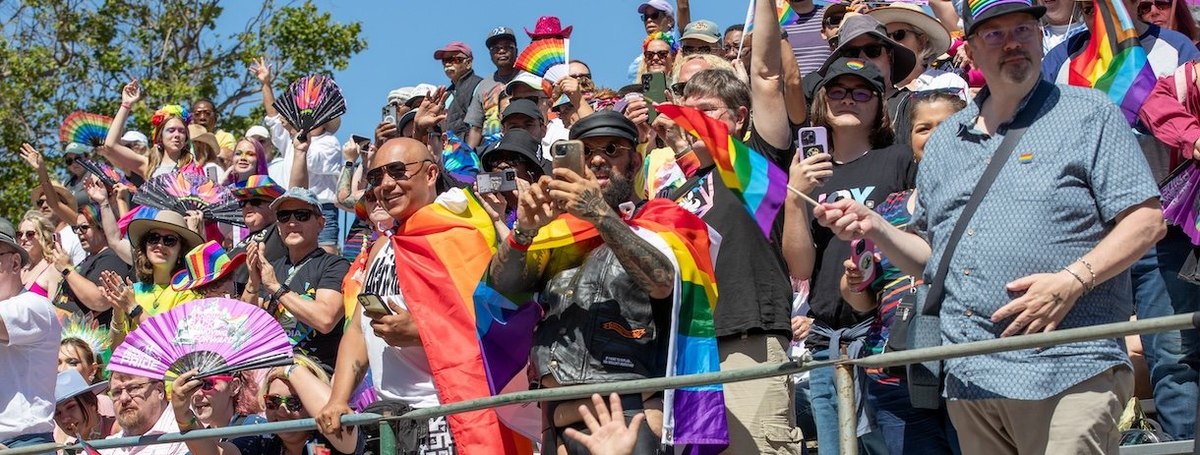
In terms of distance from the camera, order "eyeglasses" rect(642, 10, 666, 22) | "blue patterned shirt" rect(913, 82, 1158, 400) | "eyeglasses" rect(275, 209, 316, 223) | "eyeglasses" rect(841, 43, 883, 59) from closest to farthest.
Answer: "blue patterned shirt" rect(913, 82, 1158, 400) < "eyeglasses" rect(841, 43, 883, 59) < "eyeglasses" rect(275, 209, 316, 223) < "eyeglasses" rect(642, 10, 666, 22)

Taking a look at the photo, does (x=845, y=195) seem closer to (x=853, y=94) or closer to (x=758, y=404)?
(x=853, y=94)

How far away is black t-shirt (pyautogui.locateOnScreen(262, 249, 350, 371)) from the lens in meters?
8.20

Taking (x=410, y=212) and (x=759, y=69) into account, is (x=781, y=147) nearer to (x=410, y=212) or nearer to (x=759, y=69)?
(x=759, y=69)

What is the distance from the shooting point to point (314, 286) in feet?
27.9

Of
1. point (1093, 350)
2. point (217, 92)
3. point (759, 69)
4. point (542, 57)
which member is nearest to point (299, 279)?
point (759, 69)

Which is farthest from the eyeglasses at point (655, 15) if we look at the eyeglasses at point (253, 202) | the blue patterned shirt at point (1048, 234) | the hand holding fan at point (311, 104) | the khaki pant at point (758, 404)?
the blue patterned shirt at point (1048, 234)

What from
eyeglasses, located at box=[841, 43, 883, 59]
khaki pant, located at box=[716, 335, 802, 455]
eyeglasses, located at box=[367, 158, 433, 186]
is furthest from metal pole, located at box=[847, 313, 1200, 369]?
eyeglasses, located at box=[841, 43, 883, 59]

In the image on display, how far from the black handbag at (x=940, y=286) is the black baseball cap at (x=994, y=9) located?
226 mm

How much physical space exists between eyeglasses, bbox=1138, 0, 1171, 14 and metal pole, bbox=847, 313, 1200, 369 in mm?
3704

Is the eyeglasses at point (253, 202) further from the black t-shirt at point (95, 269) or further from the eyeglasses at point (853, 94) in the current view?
the eyeglasses at point (853, 94)

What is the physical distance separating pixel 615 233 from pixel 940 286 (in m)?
1.12

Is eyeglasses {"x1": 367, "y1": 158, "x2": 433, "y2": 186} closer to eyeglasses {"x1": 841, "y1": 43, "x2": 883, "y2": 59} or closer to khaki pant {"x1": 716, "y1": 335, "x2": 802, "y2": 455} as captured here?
khaki pant {"x1": 716, "y1": 335, "x2": 802, "y2": 455}

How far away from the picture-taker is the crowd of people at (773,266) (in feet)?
15.3

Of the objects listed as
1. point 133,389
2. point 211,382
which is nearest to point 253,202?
point 133,389
